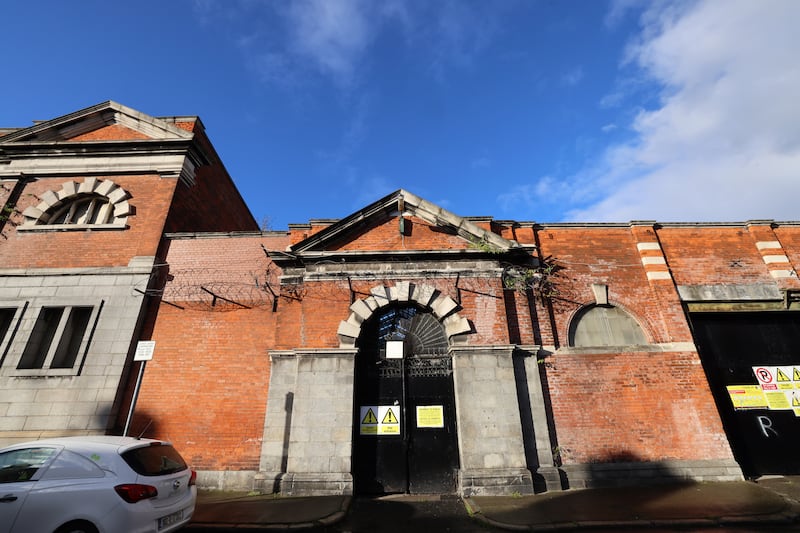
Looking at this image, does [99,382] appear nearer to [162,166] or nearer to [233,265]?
[233,265]

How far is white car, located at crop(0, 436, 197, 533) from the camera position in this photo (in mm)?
4633

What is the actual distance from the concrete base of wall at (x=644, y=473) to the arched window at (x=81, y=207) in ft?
46.5

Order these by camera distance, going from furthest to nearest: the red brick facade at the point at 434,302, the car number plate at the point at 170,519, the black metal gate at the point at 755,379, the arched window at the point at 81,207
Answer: the arched window at the point at 81,207 < the black metal gate at the point at 755,379 < the red brick facade at the point at 434,302 < the car number plate at the point at 170,519

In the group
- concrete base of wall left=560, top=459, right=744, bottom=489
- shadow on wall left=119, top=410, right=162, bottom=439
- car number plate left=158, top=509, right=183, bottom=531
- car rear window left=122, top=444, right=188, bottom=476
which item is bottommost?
car number plate left=158, top=509, right=183, bottom=531

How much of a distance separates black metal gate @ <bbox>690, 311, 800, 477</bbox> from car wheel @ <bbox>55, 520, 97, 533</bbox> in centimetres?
1305

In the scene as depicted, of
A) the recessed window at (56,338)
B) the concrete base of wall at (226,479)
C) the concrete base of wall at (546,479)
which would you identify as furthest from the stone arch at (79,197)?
the concrete base of wall at (546,479)

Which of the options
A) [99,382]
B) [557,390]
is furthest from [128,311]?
[557,390]

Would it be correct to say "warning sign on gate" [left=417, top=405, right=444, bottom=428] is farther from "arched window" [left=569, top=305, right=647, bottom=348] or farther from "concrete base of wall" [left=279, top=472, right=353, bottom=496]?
"arched window" [left=569, top=305, right=647, bottom=348]

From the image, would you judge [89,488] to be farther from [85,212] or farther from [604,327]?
[604,327]

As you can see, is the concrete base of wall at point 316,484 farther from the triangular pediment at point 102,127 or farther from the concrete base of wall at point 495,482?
the triangular pediment at point 102,127

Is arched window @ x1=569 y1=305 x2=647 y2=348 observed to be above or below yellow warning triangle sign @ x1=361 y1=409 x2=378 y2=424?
above

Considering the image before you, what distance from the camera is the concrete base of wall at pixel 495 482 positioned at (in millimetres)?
7840

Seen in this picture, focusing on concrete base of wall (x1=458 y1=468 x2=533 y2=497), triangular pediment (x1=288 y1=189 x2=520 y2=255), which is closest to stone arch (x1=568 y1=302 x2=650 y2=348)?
triangular pediment (x1=288 y1=189 x2=520 y2=255)

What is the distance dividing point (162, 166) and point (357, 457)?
35.5 ft
